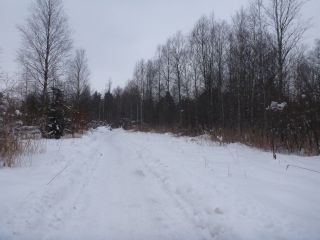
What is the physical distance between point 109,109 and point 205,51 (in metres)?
53.3

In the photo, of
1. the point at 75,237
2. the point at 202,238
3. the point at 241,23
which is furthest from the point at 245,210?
the point at 241,23

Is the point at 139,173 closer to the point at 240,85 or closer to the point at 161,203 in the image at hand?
the point at 161,203

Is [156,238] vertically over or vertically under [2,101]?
under

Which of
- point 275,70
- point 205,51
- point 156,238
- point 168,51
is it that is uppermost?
point 168,51

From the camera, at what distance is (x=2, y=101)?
8.64 meters

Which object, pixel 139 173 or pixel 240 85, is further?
pixel 240 85

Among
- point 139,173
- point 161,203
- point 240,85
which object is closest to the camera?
point 161,203

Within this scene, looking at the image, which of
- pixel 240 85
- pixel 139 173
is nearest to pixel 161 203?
pixel 139 173

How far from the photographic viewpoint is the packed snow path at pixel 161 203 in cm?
403

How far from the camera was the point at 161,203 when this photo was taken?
17.7 feet

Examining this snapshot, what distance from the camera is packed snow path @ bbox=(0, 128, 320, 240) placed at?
403 centimetres

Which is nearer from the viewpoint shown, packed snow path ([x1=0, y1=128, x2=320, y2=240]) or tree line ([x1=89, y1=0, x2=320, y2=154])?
packed snow path ([x1=0, y1=128, x2=320, y2=240])

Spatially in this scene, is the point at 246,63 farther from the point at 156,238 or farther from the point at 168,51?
the point at 156,238

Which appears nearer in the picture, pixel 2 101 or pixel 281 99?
pixel 2 101
